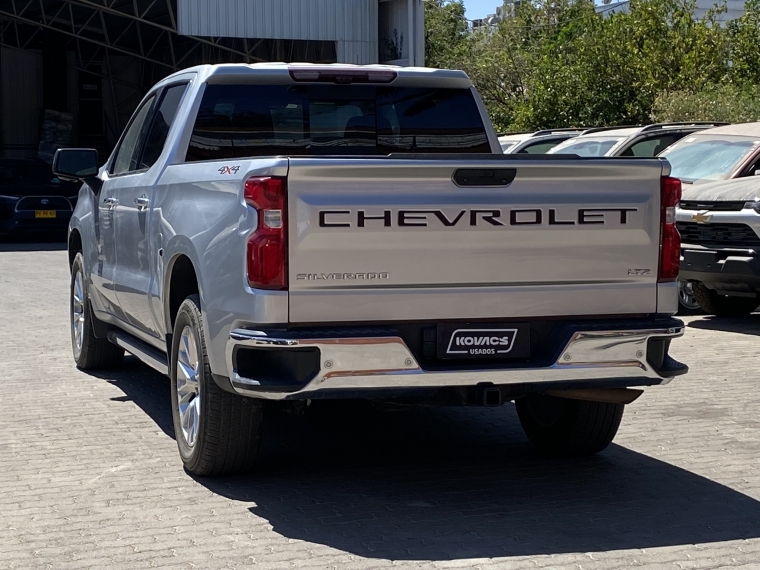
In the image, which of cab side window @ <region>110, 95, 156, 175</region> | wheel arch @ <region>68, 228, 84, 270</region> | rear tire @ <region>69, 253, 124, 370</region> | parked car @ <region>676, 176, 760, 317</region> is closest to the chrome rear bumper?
cab side window @ <region>110, 95, 156, 175</region>

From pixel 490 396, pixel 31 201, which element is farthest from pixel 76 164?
pixel 31 201

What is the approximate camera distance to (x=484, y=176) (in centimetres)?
548

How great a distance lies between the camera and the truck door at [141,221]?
7.07m

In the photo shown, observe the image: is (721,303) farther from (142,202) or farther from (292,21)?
(292,21)

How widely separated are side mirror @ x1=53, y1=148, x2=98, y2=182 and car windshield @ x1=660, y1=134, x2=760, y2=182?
21.5 feet

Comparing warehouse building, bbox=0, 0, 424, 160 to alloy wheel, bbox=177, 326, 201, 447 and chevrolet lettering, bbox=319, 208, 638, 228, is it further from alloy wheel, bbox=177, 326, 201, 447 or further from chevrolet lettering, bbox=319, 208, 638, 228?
chevrolet lettering, bbox=319, 208, 638, 228

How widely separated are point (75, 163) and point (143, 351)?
171 cm

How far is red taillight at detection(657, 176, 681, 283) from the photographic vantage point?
577 centimetres

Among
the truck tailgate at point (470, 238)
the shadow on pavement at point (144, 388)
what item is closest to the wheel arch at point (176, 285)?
the shadow on pavement at point (144, 388)

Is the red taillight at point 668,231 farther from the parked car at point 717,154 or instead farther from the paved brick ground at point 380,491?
the parked car at point 717,154

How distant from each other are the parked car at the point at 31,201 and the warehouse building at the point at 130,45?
551 cm

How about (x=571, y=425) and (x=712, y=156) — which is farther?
(x=712, y=156)

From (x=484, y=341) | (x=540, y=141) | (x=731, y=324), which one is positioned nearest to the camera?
(x=484, y=341)

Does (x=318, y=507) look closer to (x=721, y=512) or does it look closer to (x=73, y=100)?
(x=721, y=512)
